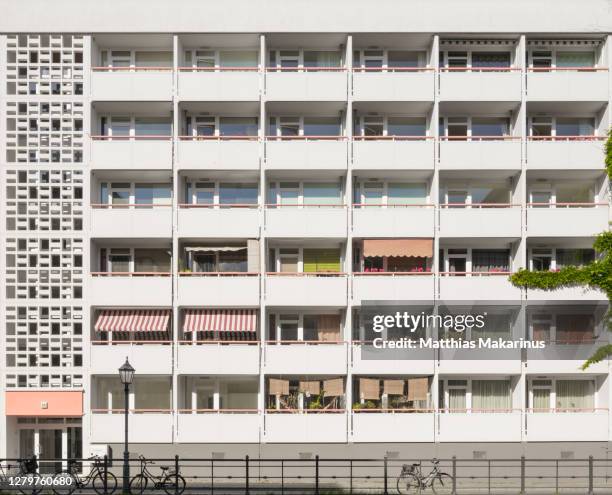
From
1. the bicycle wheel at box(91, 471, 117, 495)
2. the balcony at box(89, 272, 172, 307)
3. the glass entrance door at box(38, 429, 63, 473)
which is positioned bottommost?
the glass entrance door at box(38, 429, 63, 473)

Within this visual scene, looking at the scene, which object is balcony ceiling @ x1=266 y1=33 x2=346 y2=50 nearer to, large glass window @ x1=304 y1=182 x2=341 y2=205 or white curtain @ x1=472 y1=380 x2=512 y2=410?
large glass window @ x1=304 y1=182 x2=341 y2=205

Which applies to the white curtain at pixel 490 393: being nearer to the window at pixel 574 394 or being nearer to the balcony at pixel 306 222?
the window at pixel 574 394

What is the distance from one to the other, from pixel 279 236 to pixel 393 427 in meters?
8.81

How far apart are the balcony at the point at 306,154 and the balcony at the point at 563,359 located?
1094cm

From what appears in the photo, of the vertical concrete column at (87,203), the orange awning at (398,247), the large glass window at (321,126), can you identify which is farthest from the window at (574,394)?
the vertical concrete column at (87,203)

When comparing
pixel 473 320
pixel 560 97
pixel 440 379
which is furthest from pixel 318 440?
pixel 560 97

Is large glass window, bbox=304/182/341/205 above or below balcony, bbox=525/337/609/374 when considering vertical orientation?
above

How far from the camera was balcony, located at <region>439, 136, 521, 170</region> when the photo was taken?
85.0 feet

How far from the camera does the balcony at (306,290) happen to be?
2548 cm

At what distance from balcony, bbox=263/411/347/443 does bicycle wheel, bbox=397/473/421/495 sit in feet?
12.6

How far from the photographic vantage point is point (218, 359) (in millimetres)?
Answer: 25203

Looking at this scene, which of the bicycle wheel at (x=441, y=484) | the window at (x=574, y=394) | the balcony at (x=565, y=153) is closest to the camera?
the bicycle wheel at (x=441, y=484)

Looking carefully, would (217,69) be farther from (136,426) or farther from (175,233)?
(136,426)

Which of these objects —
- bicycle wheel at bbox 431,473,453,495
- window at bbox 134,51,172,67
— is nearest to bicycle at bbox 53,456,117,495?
bicycle wheel at bbox 431,473,453,495
